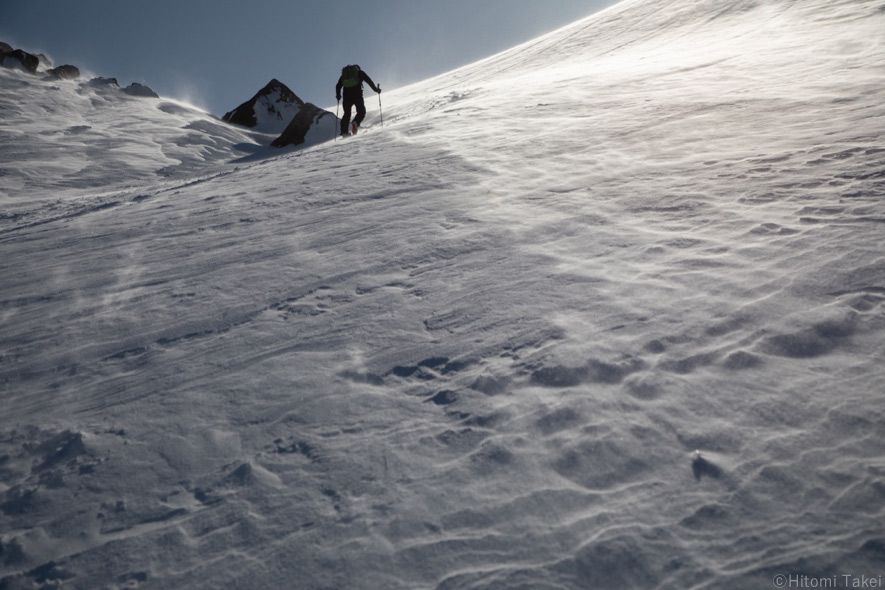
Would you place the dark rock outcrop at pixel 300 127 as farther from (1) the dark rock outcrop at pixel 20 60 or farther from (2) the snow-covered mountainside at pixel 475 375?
(1) the dark rock outcrop at pixel 20 60

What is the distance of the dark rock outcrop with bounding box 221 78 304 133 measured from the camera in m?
16.9

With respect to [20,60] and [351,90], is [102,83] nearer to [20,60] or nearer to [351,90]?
[20,60]

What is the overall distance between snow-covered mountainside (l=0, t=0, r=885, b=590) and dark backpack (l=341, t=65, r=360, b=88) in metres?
5.53

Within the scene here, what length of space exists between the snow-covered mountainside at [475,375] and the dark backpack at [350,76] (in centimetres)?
553

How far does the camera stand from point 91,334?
3660 mm

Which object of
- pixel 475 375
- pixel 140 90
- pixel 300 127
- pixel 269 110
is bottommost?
pixel 475 375

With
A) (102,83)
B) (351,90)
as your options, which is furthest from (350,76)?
(102,83)

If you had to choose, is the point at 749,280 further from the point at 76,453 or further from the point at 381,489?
the point at 76,453

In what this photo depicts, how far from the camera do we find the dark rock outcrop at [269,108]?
667 inches

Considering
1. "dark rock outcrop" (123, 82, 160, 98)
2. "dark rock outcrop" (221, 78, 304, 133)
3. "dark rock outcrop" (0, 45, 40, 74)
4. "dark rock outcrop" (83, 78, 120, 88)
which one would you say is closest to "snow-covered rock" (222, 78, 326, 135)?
"dark rock outcrop" (221, 78, 304, 133)

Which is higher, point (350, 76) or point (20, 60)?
point (20, 60)

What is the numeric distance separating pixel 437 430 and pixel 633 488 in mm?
917

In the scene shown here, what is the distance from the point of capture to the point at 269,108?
1761 cm

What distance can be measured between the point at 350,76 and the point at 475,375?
388 inches
